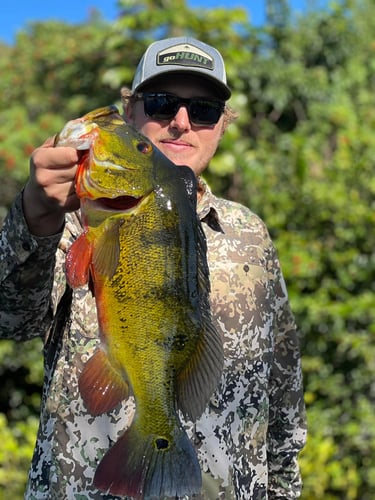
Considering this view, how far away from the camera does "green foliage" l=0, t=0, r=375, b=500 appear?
5.30 metres

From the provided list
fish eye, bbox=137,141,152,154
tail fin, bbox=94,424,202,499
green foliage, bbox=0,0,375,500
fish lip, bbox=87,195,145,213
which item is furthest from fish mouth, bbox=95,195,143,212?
green foliage, bbox=0,0,375,500

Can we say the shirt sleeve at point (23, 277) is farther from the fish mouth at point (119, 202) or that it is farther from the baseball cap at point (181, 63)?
the baseball cap at point (181, 63)

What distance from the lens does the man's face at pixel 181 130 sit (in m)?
2.41

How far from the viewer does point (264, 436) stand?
2391 mm

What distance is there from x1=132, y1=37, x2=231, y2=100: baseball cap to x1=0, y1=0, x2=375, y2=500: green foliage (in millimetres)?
2967

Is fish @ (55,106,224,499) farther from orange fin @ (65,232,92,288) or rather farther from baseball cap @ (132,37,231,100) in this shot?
baseball cap @ (132,37,231,100)

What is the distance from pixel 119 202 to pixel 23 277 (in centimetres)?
42

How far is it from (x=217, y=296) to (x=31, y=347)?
420 cm

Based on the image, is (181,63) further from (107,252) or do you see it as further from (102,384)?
(102,384)

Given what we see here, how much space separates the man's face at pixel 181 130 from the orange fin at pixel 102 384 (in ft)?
2.90

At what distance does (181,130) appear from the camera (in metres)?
2.41

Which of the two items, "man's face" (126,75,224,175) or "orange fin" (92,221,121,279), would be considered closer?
"orange fin" (92,221,121,279)

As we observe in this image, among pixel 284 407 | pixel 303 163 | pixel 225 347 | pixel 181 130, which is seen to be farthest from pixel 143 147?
pixel 303 163

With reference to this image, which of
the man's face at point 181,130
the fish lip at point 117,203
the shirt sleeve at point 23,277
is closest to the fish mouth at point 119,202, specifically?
the fish lip at point 117,203
